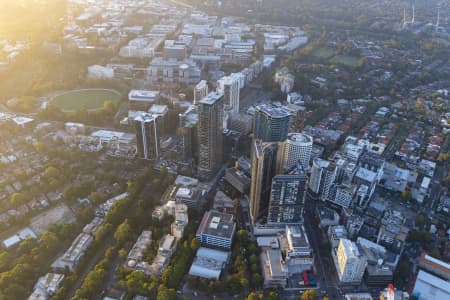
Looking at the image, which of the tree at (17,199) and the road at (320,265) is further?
the tree at (17,199)

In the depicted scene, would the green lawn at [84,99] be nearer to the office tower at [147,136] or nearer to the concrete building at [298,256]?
the office tower at [147,136]

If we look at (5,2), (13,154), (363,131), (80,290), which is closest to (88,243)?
(80,290)

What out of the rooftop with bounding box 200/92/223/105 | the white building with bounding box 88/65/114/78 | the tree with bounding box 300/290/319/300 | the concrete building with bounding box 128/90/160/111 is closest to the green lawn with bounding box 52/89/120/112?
the concrete building with bounding box 128/90/160/111

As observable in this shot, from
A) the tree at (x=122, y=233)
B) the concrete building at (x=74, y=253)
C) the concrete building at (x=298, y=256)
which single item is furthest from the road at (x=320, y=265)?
the concrete building at (x=74, y=253)

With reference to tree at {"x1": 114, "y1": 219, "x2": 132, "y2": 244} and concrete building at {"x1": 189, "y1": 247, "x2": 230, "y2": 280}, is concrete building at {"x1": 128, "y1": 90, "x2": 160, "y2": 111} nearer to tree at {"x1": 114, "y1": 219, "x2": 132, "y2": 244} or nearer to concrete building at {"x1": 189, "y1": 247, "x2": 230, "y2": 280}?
tree at {"x1": 114, "y1": 219, "x2": 132, "y2": 244}

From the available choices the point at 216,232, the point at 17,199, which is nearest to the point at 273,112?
the point at 216,232

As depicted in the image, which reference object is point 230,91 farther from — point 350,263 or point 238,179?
point 350,263

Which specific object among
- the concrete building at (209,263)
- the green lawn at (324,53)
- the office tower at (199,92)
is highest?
A: the office tower at (199,92)
